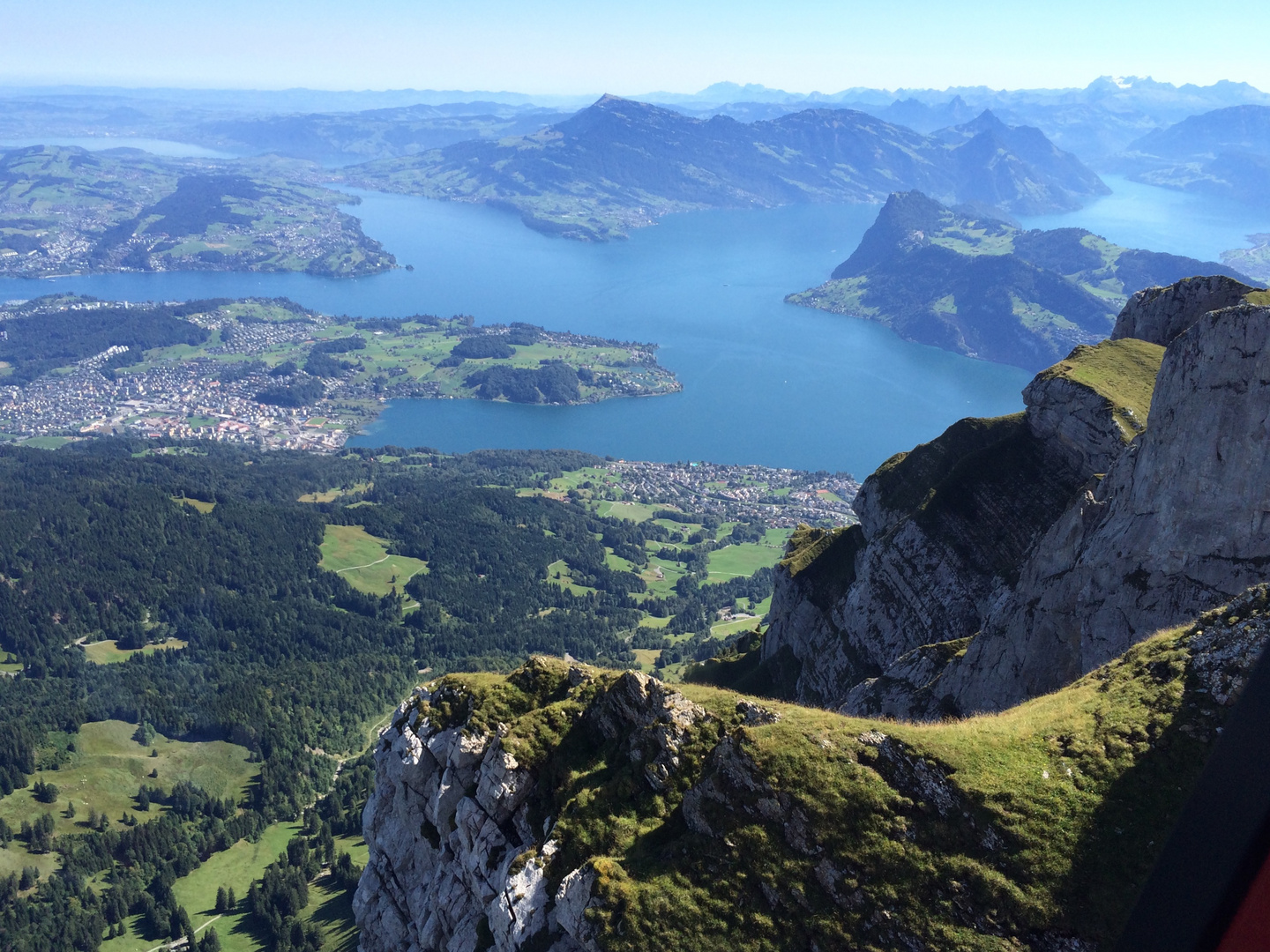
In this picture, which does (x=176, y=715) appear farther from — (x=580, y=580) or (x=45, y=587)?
(x=580, y=580)

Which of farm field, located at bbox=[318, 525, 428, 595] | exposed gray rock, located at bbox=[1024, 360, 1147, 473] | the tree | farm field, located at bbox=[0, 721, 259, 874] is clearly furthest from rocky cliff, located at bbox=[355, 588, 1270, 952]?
farm field, located at bbox=[318, 525, 428, 595]

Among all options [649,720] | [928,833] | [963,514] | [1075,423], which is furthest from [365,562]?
[928,833]

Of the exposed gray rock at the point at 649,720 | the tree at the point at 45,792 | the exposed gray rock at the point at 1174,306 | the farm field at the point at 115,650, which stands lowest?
the farm field at the point at 115,650

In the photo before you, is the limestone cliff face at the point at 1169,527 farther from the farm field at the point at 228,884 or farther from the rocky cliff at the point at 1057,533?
the farm field at the point at 228,884

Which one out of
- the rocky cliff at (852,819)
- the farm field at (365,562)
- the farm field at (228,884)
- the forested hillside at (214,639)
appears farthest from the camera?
the farm field at (365,562)

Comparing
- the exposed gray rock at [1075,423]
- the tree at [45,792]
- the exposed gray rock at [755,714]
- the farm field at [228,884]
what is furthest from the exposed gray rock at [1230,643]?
the tree at [45,792]

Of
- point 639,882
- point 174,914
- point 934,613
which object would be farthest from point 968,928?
point 174,914

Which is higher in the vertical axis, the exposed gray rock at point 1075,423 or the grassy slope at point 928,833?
the exposed gray rock at point 1075,423

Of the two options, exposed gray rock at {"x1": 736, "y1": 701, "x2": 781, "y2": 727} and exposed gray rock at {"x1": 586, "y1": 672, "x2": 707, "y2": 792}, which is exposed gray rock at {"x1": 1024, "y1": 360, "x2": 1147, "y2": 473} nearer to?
exposed gray rock at {"x1": 736, "y1": 701, "x2": 781, "y2": 727}
